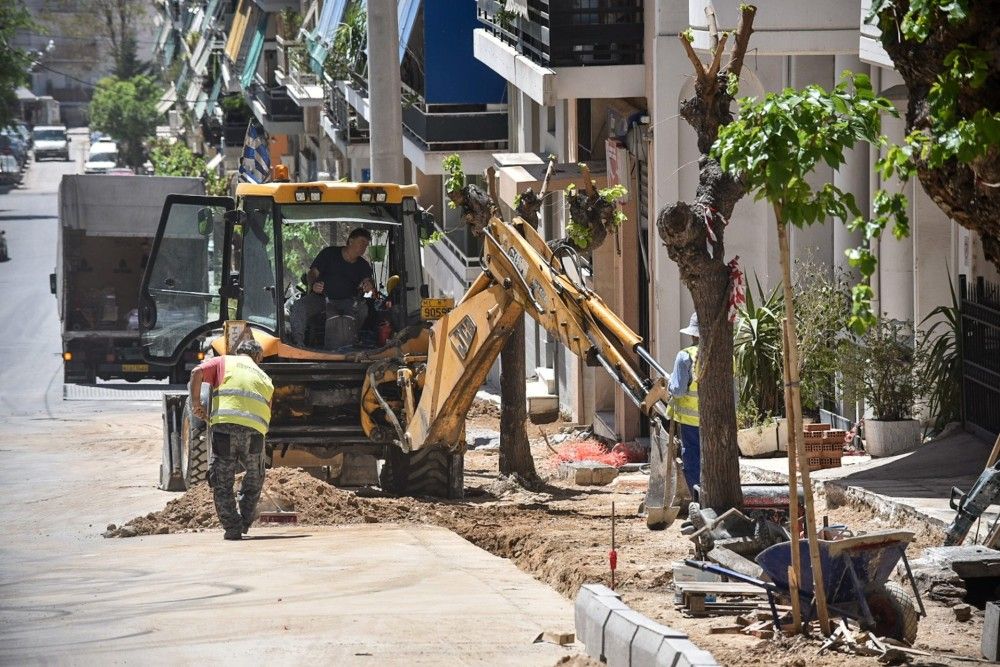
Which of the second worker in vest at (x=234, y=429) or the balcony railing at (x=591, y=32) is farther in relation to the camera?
the balcony railing at (x=591, y=32)

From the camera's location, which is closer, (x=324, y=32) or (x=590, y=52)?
(x=590, y=52)

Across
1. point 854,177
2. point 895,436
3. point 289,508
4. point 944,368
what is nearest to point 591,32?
point 854,177

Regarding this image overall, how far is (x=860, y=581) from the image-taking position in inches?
364

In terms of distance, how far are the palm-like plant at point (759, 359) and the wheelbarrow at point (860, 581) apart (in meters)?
7.50

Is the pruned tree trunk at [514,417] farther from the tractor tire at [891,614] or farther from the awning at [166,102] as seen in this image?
the awning at [166,102]

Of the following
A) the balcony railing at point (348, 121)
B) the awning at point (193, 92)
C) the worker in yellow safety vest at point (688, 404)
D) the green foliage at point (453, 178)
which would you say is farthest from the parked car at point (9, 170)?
the worker in yellow safety vest at point (688, 404)

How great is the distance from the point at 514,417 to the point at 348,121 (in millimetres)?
21460

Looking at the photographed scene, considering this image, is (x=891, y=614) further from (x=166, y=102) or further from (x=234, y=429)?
(x=166, y=102)

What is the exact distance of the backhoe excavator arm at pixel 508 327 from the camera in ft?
44.6

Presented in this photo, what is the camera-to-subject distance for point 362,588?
37.6 feet

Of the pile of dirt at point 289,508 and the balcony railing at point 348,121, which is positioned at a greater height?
the balcony railing at point 348,121

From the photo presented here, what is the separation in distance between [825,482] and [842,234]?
3.89 metres

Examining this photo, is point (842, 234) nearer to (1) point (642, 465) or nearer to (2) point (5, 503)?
(1) point (642, 465)

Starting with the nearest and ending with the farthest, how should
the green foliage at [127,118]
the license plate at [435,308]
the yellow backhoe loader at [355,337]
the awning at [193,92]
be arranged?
the yellow backhoe loader at [355,337] < the license plate at [435,308] < the awning at [193,92] < the green foliage at [127,118]
